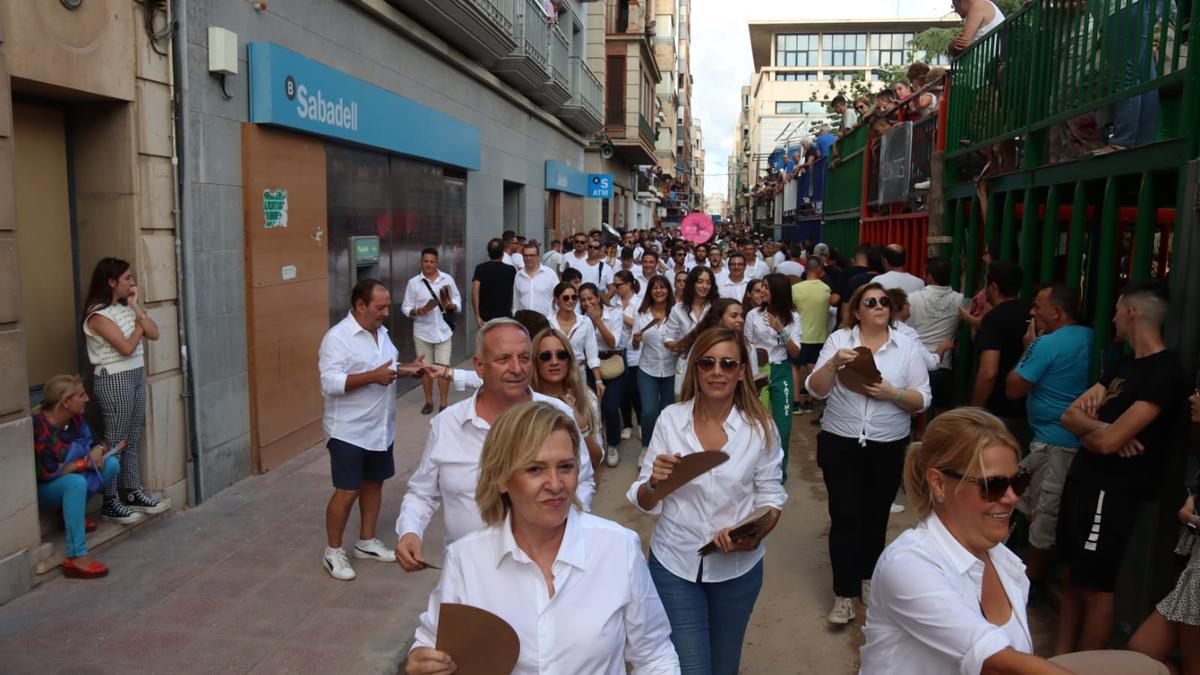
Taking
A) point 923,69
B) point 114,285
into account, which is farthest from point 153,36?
point 923,69

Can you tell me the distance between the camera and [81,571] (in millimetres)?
5379

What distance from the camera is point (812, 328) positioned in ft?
34.1

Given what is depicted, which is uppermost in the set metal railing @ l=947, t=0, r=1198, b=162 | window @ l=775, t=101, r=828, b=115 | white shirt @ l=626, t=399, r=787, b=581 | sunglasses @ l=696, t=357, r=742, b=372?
window @ l=775, t=101, r=828, b=115

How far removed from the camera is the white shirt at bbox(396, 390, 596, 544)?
3.51 metres

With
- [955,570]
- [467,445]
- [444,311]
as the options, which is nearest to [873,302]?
[467,445]

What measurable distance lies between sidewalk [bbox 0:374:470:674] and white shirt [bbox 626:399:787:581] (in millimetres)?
1796

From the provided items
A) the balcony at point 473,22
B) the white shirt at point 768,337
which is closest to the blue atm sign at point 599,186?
the balcony at point 473,22

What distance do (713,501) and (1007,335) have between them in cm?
314

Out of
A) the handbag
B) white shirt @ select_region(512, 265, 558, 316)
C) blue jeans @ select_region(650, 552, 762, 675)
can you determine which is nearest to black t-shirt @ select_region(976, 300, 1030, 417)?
blue jeans @ select_region(650, 552, 762, 675)

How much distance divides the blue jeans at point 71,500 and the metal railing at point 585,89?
17806 millimetres

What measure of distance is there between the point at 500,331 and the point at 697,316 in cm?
455

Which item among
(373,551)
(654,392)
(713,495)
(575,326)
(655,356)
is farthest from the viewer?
(654,392)

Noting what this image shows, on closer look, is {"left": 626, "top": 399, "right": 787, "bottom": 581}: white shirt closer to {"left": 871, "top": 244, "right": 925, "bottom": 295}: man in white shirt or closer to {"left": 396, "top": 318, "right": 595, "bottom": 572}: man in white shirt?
{"left": 396, "top": 318, "right": 595, "bottom": 572}: man in white shirt

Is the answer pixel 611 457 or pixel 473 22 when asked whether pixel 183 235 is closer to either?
pixel 611 457
